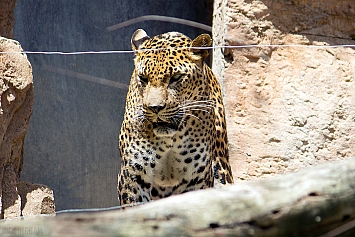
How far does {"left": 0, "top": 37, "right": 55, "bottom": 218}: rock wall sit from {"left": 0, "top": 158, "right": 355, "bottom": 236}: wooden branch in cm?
340

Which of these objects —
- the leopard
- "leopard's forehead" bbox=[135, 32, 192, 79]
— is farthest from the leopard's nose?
"leopard's forehead" bbox=[135, 32, 192, 79]

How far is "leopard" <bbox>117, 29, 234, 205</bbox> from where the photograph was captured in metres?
5.91

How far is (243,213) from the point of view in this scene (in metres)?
2.68

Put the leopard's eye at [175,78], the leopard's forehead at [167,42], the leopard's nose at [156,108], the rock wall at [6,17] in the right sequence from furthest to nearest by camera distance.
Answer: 1. the rock wall at [6,17]
2. the leopard's forehead at [167,42]
3. the leopard's eye at [175,78]
4. the leopard's nose at [156,108]

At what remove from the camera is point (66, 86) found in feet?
26.3

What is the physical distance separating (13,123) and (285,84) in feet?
9.72

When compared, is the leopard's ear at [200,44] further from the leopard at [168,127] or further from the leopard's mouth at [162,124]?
the leopard's mouth at [162,124]

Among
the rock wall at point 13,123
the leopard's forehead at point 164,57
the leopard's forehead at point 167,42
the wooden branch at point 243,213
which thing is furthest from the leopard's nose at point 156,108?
the wooden branch at point 243,213

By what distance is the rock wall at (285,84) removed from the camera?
773 cm

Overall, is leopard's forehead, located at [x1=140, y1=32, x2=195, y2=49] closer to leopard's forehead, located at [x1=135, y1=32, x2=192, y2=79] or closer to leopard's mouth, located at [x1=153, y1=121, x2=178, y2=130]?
leopard's forehead, located at [x1=135, y1=32, x2=192, y2=79]

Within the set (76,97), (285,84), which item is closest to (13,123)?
(76,97)

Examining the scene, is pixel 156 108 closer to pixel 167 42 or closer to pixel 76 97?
pixel 167 42

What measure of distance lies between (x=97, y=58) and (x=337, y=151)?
2.67m

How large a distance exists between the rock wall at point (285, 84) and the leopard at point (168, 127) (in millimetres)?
1481
